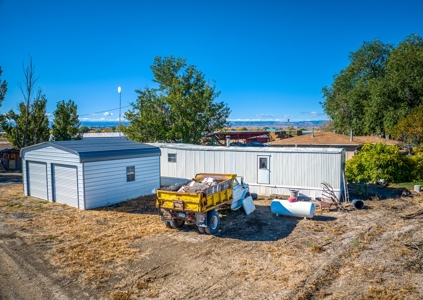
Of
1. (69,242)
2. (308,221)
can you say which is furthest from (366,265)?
(69,242)

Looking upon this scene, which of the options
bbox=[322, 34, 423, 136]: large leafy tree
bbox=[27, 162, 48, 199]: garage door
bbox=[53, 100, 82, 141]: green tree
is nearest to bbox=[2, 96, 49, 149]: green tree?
bbox=[53, 100, 82, 141]: green tree

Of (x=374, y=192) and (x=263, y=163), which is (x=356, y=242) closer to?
(x=263, y=163)

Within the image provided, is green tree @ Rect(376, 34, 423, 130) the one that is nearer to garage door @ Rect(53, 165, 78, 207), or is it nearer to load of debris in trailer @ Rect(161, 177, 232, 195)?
load of debris in trailer @ Rect(161, 177, 232, 195)

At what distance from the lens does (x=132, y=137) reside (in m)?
29.3

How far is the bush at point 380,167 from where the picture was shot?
1945cm

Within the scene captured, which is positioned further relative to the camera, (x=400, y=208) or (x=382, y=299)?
(x=400, y=208)

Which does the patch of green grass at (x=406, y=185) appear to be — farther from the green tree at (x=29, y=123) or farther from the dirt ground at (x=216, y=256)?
the green tree at (x=29, y=123)

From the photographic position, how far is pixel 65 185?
14820 mm

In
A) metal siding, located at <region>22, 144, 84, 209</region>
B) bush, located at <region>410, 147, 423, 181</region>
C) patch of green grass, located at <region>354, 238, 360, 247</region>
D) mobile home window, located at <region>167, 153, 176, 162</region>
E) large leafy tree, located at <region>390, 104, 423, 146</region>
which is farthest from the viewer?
large leafy tree, located at <region>390, 104, 423, 146</region>

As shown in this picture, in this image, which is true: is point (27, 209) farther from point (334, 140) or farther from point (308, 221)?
point (334, 140)

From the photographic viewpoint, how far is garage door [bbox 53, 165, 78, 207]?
14.3 meters

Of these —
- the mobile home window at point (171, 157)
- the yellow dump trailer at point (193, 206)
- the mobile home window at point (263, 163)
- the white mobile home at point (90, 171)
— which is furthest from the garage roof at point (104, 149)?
the mobile home window at point (263, 163)

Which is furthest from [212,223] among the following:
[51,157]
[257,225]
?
[51,157]

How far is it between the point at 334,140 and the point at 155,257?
2105 cm
